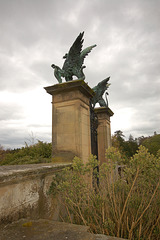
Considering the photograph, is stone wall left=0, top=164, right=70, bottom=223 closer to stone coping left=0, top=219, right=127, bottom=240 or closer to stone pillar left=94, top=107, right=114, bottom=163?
stone coping left=0, top=219, right=127, bottom=240

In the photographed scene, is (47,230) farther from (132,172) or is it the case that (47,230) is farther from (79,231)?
(132,172)

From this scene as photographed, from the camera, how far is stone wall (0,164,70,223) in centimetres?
163

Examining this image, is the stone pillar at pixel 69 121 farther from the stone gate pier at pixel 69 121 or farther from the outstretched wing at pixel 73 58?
the outstretched wing at pixel 73 58

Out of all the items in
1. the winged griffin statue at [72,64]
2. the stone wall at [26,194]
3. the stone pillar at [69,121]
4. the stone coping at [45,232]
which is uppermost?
the winged griffin statue at [72,64]

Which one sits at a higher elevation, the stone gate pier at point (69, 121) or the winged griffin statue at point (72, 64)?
the winged griffin statue at point (72, 64)

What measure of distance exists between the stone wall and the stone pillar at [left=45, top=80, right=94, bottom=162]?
118 centimetres

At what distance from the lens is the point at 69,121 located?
3936mm

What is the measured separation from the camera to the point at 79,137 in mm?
3773

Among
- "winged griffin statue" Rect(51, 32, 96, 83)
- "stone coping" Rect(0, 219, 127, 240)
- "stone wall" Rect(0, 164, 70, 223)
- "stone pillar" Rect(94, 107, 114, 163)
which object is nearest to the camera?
"stone coping" Rect(0, 219, 127, 240)

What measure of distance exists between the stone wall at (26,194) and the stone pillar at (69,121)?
118cm

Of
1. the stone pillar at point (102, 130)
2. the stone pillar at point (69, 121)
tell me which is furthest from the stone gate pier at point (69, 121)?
the stone pillar at point (102, 130)

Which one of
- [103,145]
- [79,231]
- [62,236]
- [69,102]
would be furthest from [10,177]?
[103,145]

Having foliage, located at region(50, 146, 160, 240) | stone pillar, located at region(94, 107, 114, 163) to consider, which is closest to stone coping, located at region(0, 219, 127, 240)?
foliage, located at region(50, 146, 160, 240)

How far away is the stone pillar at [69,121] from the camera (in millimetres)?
3777
